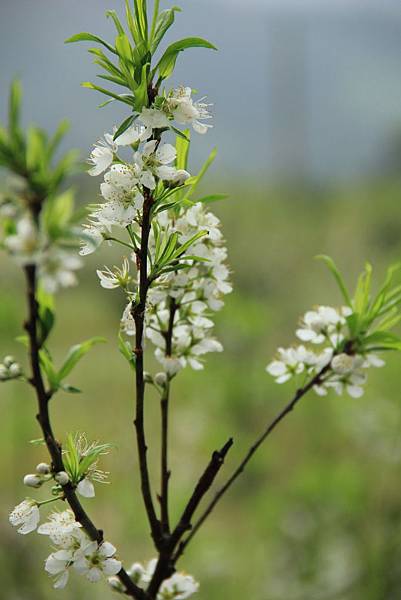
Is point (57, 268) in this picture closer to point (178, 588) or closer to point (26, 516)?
point (26, 516)

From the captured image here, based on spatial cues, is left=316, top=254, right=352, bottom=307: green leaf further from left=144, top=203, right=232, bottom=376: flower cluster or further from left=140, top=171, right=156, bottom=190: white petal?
left=140, top=171, right=156, bottom=190: white petal

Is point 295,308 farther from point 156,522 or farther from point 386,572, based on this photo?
point 156,522

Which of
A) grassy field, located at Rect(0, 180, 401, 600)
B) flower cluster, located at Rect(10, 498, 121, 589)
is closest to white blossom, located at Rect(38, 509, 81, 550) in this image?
flower cluster, located at Rect(10, 498, 121, 589)

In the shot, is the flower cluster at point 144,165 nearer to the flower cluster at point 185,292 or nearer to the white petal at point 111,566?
the flower cluster at point 185,292

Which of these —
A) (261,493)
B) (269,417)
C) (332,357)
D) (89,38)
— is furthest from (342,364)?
(269,417)

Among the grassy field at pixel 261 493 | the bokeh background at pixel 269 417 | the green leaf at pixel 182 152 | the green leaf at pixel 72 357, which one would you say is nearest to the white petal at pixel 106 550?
the green leaf at pixel 72 357
